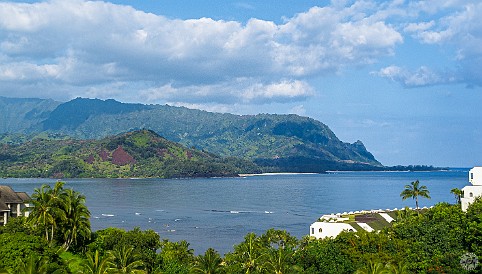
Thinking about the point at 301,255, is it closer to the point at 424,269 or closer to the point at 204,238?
the point at 424,269

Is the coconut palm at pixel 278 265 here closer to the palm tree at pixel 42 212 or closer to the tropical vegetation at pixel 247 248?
the tropical vegetation at pixel 247 248

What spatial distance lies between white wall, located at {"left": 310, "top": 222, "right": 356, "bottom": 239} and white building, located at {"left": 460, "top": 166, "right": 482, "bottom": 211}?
2205 centimetres

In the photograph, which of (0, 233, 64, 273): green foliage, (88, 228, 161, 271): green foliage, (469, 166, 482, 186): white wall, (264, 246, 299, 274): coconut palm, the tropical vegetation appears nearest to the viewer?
(264, 246, 299, 274): coconut palm

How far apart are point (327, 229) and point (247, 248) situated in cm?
3372

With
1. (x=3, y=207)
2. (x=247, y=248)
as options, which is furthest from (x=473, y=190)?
(x=3, y=207)

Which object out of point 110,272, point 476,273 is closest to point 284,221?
point 476,273

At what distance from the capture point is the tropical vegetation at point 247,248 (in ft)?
245

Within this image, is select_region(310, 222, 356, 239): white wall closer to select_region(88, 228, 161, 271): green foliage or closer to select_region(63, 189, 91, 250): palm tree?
select_region(88, 228, 161, 271): green foliage

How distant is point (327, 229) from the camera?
377 ft

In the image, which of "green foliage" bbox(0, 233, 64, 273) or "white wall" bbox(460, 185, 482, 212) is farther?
"white wall" bbox(460, 185, 482, 212)

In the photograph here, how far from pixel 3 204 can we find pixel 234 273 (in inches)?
1908

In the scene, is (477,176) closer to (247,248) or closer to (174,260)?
(247,248)

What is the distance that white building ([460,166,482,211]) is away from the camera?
104 metres

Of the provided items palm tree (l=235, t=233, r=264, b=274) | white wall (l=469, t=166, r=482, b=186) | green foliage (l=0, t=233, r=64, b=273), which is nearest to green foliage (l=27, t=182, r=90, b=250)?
green foliage (l=0, t=233, r=64, b=273)
